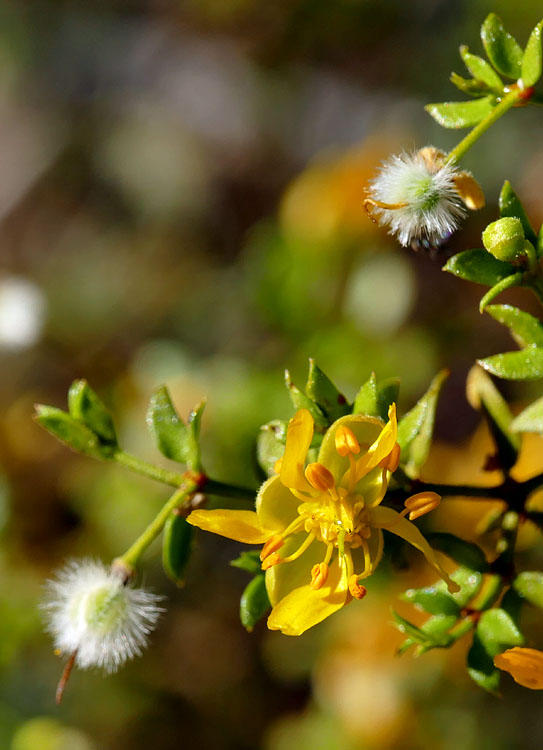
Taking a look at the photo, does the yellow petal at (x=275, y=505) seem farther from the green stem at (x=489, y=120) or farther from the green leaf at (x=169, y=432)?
the green stem at (x=489, y=120)

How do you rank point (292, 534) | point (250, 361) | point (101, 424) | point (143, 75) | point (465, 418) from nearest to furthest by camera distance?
point (292, 534)
point (101, 424)
point (250, 361)
point (465, 418)
point (143, 75)

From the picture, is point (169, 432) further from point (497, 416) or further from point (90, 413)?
point (497, 416)

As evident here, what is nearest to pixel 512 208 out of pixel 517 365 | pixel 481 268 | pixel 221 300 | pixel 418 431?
pixel 481 268

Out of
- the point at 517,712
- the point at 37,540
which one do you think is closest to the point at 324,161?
the point at 37,540

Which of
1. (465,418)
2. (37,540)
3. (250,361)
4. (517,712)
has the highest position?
(465,418)

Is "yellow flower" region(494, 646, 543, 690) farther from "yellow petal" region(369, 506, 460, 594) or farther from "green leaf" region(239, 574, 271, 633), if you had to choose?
"green leaf" region(239, 574, 271, 633)

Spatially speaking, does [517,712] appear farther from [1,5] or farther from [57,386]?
[1,5]
